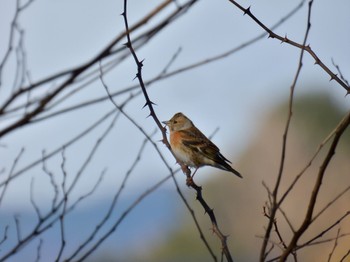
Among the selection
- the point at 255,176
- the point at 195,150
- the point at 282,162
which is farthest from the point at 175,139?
the point at 255,176

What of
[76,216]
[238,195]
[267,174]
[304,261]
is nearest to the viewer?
[304,261]

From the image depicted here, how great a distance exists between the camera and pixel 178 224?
53625 millimetres

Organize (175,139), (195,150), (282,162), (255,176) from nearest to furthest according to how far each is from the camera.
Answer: (282,162), (195,150), (175,139), (255,176)

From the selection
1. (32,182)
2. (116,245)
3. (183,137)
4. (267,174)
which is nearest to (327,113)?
(267,174)

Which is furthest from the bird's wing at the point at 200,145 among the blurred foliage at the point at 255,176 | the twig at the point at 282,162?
the blurred foliage at the point at 255,176

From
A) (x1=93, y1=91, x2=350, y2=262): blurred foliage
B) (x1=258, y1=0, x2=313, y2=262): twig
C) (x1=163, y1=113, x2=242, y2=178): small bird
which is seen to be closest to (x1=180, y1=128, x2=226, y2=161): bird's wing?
(x1=163, y1=113, x2=242, y2=178): small bird

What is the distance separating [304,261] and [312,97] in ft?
46.3

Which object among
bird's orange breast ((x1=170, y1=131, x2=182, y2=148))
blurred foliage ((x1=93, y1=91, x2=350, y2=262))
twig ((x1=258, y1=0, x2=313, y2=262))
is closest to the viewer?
twig ((x1=258, y1=0, x2=313, y2=262))

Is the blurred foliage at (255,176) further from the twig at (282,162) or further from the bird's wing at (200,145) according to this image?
the twig at (282,162)

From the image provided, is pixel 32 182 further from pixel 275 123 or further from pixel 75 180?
pixel 275 123

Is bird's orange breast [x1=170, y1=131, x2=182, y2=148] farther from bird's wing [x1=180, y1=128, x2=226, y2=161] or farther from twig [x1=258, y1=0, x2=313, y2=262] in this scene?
twig [x1=258, y1=0, x2=313, y2=262]

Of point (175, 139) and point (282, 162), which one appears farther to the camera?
point (175, 139)

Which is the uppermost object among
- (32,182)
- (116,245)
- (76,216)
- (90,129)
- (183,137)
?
(76,216)

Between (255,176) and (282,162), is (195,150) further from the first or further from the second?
(255,176)
